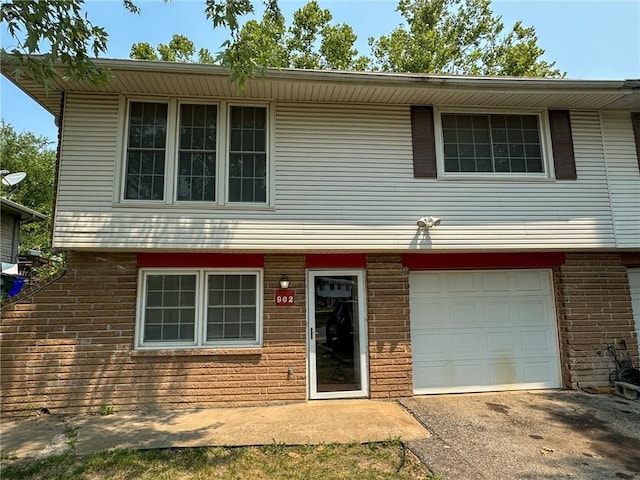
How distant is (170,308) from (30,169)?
83.2 feet


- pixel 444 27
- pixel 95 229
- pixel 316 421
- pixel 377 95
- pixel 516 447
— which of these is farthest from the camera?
pixel 444 27

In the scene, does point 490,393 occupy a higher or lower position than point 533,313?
lower

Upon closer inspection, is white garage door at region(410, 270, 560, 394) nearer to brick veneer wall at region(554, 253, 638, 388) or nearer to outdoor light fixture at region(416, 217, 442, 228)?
brick veneer wall at region(554, 253, 638, 388)

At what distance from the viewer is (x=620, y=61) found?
27.5 ft

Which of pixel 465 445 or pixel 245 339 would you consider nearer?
pixel 465 445

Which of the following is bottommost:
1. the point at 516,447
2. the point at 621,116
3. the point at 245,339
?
the point at 516,447

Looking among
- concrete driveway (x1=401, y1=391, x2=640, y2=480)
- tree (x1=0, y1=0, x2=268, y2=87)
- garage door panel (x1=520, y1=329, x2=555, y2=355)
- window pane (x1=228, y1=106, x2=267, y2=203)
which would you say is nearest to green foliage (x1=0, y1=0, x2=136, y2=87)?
tree (x1=0, y1=0, x2=268, y2=87)

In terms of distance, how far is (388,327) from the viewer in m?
6.66

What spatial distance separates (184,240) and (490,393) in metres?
5.79

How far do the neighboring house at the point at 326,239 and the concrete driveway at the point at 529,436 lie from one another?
2.07 ft

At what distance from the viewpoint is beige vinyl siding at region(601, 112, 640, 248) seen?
673 cm

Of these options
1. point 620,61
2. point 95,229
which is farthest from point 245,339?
point 620,61

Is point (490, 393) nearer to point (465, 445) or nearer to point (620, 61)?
point (465, 445)

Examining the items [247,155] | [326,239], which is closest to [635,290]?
[326,239]
